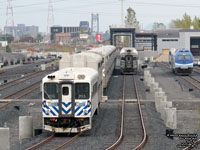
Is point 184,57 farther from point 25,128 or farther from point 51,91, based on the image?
point 25,128

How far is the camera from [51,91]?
60.8 ft

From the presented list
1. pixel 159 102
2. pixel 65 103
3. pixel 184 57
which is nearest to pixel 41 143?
pixel 65 103

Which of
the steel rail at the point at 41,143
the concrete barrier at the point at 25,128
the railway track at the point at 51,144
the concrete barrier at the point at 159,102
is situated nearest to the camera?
the steel rail at the point at 41,143

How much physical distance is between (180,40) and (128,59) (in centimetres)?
5865

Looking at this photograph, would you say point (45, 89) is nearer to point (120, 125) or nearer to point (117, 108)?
point (120, 125)

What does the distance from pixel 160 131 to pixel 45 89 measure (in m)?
5.39

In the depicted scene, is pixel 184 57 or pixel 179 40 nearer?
pixel 184 57

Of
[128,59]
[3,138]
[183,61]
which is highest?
[128,59]

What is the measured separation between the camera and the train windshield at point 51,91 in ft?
60.8

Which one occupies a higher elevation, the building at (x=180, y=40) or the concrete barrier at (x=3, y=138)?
the building at (x=180, y=40)

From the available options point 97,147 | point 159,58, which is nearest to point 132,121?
point 97,147

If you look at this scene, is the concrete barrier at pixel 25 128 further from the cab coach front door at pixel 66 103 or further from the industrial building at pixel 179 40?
the industrial building at pixel 179 40

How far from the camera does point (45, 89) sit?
18.6 metres

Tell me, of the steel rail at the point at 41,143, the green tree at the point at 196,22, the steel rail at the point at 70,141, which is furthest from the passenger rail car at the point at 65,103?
the green tree at the point at 196,22
